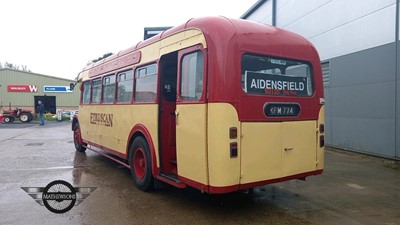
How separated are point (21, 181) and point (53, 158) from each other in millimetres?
3143

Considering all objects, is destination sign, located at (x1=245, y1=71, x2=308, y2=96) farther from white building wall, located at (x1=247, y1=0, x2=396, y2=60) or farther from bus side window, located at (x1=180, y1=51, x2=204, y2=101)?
white building wall, located at (x1=247, y1=0, x2=396, y2=60)

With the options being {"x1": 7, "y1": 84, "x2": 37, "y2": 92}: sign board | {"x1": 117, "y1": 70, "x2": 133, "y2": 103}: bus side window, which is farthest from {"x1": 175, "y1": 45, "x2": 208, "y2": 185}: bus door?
{"x1": 7, "y1": 84, "x2": 37, "y2": 92}: sign board

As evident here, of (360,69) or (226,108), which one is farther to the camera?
(360,69)

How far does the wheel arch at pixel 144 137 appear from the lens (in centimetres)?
606

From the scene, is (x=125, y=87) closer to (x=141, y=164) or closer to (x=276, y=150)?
(x=141, y=164)

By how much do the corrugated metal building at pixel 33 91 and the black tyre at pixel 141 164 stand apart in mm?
34204

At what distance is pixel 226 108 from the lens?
4.59m

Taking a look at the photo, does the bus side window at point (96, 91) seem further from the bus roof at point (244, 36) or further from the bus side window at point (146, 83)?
the bus roof at point (244, 36)

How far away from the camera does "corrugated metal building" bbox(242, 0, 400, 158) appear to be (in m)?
9.50

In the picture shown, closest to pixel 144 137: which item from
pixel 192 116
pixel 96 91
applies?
pixel 192 116

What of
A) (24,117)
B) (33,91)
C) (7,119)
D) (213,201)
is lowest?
(213,201)

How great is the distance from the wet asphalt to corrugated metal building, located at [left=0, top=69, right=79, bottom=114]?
103ft

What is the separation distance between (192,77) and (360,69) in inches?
291

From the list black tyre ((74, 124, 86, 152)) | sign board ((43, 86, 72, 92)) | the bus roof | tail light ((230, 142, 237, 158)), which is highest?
sign board ((43, 86, 72, 92))
